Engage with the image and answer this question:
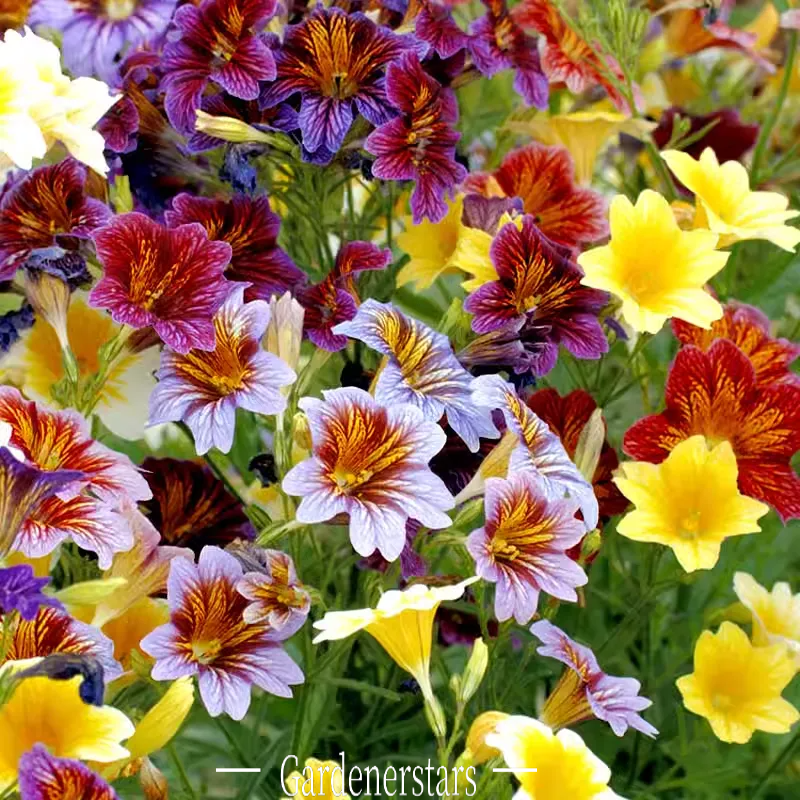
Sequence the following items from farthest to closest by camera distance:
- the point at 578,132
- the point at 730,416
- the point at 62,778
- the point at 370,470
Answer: the point at 578,132
the point at 730,416
the point at 370,470
the point at 62,778

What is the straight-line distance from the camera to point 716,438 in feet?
2.13

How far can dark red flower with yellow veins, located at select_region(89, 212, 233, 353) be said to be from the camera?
0.57 metres

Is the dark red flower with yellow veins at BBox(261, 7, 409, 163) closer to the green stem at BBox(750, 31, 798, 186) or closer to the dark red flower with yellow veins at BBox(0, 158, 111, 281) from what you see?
the dark red flower with yellow veins at BBox(0, 158, 111, 281)

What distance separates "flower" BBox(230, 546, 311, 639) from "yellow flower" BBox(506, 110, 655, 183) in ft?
1.12

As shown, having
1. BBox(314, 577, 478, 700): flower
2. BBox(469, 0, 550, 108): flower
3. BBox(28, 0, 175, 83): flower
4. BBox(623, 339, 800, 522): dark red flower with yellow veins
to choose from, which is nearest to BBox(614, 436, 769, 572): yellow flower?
BBox(623, 339, 800, 522): dark red flower with yellow veins

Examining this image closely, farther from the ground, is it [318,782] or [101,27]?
[101,27]

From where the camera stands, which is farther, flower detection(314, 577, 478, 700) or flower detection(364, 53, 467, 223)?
flower detection(364, 53, 467, 223)

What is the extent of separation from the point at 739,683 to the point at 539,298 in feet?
0.71

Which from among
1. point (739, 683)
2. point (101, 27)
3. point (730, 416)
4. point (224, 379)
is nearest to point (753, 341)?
point (730, 416)

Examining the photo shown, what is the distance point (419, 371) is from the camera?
574 mm

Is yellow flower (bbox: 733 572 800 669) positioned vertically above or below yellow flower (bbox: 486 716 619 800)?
below

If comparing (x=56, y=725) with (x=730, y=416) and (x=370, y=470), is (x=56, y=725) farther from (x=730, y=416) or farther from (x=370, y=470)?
(x=730, y=416)

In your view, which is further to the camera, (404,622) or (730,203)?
(730,203)

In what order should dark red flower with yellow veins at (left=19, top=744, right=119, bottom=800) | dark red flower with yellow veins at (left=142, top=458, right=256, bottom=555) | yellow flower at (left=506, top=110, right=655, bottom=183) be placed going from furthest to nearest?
yellow flower at (left=506, top=110, right=655, bottom=183) < dark red flower with yellow veins at (left=142, top=458, right=256, bottom=555) < dark red flower with yellow veins at (left=19, top=744, right=119, bottom=800)
